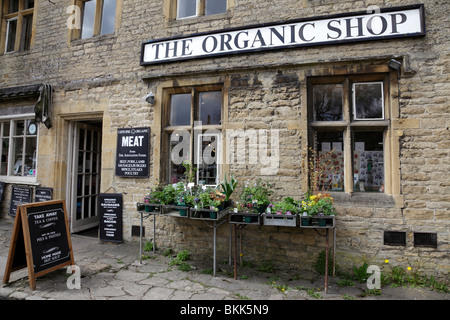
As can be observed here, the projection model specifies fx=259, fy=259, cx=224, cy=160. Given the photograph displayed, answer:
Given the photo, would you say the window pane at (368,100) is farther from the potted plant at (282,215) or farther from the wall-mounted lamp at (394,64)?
the potted plant at (282,215)

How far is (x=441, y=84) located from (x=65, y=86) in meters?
7.41

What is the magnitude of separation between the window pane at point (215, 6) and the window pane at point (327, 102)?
248 centimetres

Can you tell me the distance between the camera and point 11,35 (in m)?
7.43

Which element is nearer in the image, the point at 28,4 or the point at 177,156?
the point at 177,156

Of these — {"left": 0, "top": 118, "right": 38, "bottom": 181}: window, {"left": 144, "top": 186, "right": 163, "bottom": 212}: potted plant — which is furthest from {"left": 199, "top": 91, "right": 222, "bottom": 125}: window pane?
{"left": 0, "top": 118, "right": 38, "bottom": 181}: window

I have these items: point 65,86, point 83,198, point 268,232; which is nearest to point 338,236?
point 268,232

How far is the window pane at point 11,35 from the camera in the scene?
24.2 feet

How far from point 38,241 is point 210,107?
11.6 feet

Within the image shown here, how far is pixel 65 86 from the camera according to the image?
20.0 feet

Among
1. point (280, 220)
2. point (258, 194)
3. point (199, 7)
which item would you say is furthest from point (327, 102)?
point (199, 7)

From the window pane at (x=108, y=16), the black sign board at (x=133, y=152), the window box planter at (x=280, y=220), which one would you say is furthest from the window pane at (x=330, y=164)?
the window pane at (x=108, y=16)

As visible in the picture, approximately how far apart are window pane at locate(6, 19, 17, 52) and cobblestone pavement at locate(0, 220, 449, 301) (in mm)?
6184

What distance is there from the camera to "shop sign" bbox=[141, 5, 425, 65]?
13.5 feet

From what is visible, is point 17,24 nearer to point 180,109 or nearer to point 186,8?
point 186,8
